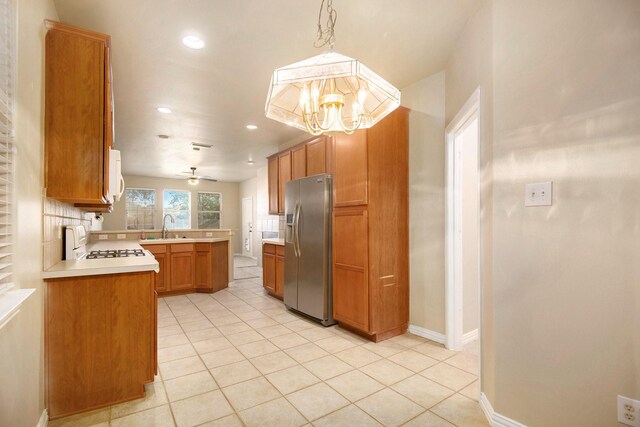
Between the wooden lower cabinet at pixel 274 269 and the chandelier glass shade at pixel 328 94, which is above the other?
Answer: the chandelier glass shade at pixel 328 94

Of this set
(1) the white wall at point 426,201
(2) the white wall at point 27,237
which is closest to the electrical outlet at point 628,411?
(1) the white wall at point 426,201

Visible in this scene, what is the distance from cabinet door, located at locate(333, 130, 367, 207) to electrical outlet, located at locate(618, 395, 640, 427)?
6.86 feet

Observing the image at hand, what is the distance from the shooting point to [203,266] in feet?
16.9

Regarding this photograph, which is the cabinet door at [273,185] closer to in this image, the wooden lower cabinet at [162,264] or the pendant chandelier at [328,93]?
the wooden lower cabinet at [162,264]

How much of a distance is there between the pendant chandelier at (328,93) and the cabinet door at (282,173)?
8.06ft

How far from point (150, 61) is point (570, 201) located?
11.1 feet

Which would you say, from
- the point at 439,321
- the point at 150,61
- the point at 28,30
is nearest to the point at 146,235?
the point at 150,61

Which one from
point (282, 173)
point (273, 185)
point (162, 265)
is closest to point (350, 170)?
point (282, 173)

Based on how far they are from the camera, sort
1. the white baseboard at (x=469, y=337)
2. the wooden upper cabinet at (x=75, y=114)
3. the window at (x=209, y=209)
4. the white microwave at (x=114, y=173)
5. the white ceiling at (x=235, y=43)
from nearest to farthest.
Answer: the wooden upper cabinet at (x=75, y=114) < the white ceiling at (x=235, y=43) < the white microwave at (x=114, y=173) < the white baseboard at (x=469, y=337) < the window at (x=209, y=209)

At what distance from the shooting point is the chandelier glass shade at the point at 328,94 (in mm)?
1424

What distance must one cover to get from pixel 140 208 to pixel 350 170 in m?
8.58

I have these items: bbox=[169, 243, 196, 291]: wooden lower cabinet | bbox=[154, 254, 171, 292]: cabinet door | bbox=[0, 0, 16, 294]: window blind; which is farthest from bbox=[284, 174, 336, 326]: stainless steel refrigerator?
bbox=[0, 0, 16, 294]: window blind

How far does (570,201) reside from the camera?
1.50 meters

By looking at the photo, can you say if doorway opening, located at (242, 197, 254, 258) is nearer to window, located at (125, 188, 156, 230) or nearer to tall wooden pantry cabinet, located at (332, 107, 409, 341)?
window, located at (125, 188, 156, 230)
